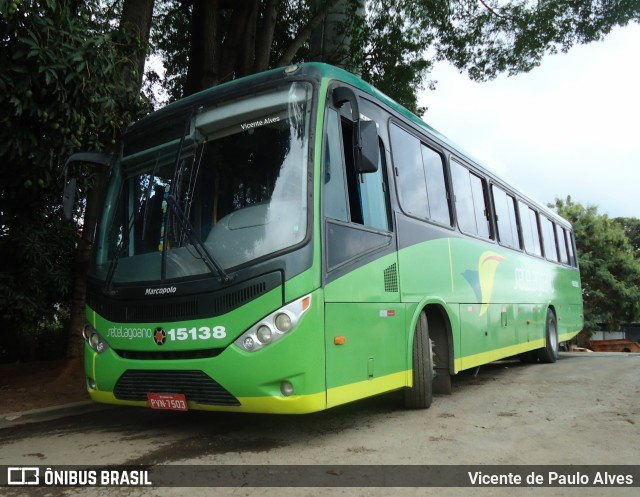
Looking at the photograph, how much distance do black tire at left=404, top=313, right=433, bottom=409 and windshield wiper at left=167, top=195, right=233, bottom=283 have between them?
92.8 inches

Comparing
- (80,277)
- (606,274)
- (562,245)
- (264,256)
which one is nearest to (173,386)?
(264,256)

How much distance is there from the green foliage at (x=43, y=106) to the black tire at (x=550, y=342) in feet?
29.3

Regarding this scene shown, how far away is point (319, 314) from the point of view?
433 cm

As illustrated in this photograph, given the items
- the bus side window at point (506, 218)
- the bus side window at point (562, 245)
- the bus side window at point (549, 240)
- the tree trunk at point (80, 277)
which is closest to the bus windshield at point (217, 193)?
the tree trunk at point (80, 277)

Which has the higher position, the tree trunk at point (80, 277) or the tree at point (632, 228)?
the tree at point (632, 228)

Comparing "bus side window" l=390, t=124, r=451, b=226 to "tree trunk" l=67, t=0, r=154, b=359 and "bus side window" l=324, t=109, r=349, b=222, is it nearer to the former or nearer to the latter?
"bus side window" l=324, t=109, r=349, b=222

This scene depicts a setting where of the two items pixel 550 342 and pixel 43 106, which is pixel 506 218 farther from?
pixel 43 106

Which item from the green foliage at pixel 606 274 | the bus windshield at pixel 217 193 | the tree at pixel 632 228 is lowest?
the bus windshield at pixel 217 193

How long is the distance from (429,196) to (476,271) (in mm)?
1597

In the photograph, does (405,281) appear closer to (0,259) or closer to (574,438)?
(574,438)

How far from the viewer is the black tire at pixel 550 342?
11.5 meters

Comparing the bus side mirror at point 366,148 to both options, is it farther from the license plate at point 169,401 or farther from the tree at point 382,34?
the tree at point 382,34

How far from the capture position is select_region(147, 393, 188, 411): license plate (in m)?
4.51

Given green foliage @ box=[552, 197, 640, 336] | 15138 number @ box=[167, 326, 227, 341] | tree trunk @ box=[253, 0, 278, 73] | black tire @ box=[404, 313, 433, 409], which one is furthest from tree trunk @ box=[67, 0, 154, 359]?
green foliage @ box=[552, 197, 640, 336]
